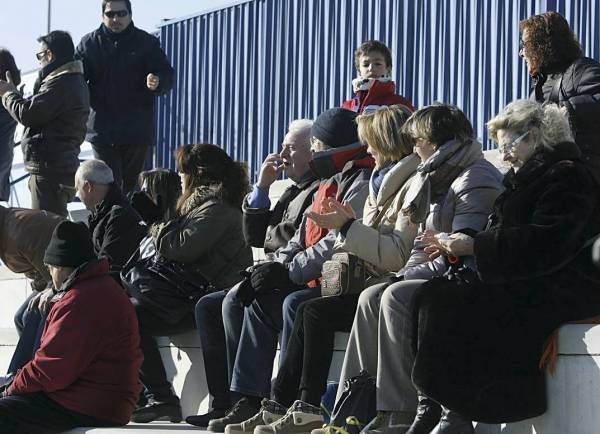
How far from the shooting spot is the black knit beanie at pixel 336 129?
7.97m

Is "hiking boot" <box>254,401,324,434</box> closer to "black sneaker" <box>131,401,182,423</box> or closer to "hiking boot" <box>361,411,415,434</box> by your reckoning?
"hiking boot" <box>361,411,415,434</box>

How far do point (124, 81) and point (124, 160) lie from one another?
0.63 m

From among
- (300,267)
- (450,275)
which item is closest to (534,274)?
(450,275)

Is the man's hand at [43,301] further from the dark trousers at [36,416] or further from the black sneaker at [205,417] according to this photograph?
the black sneaker at [205,417]

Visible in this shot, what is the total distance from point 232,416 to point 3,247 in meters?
3.03

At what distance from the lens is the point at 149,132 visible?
469 inches

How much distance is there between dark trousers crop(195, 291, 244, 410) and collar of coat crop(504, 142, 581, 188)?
248 centimetres

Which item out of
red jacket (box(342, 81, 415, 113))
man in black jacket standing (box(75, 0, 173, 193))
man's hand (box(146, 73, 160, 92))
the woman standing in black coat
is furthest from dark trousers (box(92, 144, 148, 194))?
the woman standing in black coat

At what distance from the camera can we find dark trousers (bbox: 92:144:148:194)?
1185 cm

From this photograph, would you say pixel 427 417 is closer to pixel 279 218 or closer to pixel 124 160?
pixel 279 218

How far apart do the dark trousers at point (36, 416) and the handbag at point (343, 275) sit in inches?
62.9

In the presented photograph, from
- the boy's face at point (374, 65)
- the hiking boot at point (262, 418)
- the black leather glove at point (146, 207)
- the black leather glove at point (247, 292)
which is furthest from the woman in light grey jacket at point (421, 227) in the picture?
the black leather glove at point (146, 207)

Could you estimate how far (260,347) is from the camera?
25.2 feet

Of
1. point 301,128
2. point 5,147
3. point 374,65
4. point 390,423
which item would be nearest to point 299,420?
point 390,423
